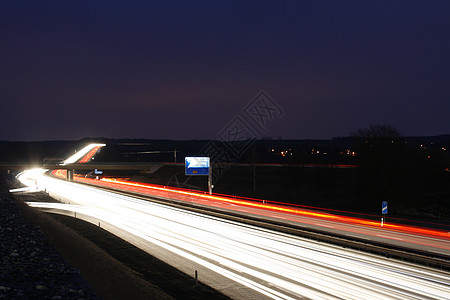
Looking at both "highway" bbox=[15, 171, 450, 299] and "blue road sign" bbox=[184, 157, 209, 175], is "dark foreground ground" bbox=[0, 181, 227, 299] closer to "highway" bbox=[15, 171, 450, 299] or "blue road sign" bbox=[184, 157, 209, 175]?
"highway" bbox=[15, 171, 450, 299]

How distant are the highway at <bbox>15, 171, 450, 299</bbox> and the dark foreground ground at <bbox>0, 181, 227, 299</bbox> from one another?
1238 millimetres

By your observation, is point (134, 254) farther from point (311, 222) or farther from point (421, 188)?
point (421, 188)

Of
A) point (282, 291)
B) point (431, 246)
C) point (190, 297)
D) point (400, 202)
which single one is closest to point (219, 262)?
point (190, 297)

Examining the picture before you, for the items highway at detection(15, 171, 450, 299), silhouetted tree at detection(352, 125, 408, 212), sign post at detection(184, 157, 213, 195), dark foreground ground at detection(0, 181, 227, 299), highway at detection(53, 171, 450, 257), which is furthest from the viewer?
sign post at detection(184, 157, 213, 195)

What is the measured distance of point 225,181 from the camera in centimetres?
8181

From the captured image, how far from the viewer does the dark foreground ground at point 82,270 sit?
51.6 ft

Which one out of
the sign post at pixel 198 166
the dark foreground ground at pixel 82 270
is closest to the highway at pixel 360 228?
the sign post at pixel 198 166

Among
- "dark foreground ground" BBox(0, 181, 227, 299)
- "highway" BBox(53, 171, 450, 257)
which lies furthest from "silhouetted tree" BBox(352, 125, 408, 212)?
"dark foreground ground" BBox(0, 181, 227, 299)

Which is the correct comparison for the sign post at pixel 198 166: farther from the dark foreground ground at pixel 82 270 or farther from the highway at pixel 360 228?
the dark foreground ground at pixel 82 270

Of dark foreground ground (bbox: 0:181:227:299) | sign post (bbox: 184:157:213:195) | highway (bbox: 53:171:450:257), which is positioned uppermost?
sign post (bbox: 184:157:213:195)

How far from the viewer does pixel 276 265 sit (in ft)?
57.2

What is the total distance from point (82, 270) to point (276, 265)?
9964 mm

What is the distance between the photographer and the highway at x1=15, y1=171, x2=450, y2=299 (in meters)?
13.8

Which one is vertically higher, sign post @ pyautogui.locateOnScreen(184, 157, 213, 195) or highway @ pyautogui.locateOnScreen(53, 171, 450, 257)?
sign post @ pyautogui.locateOnScreen(184, 157, 213, 195)
